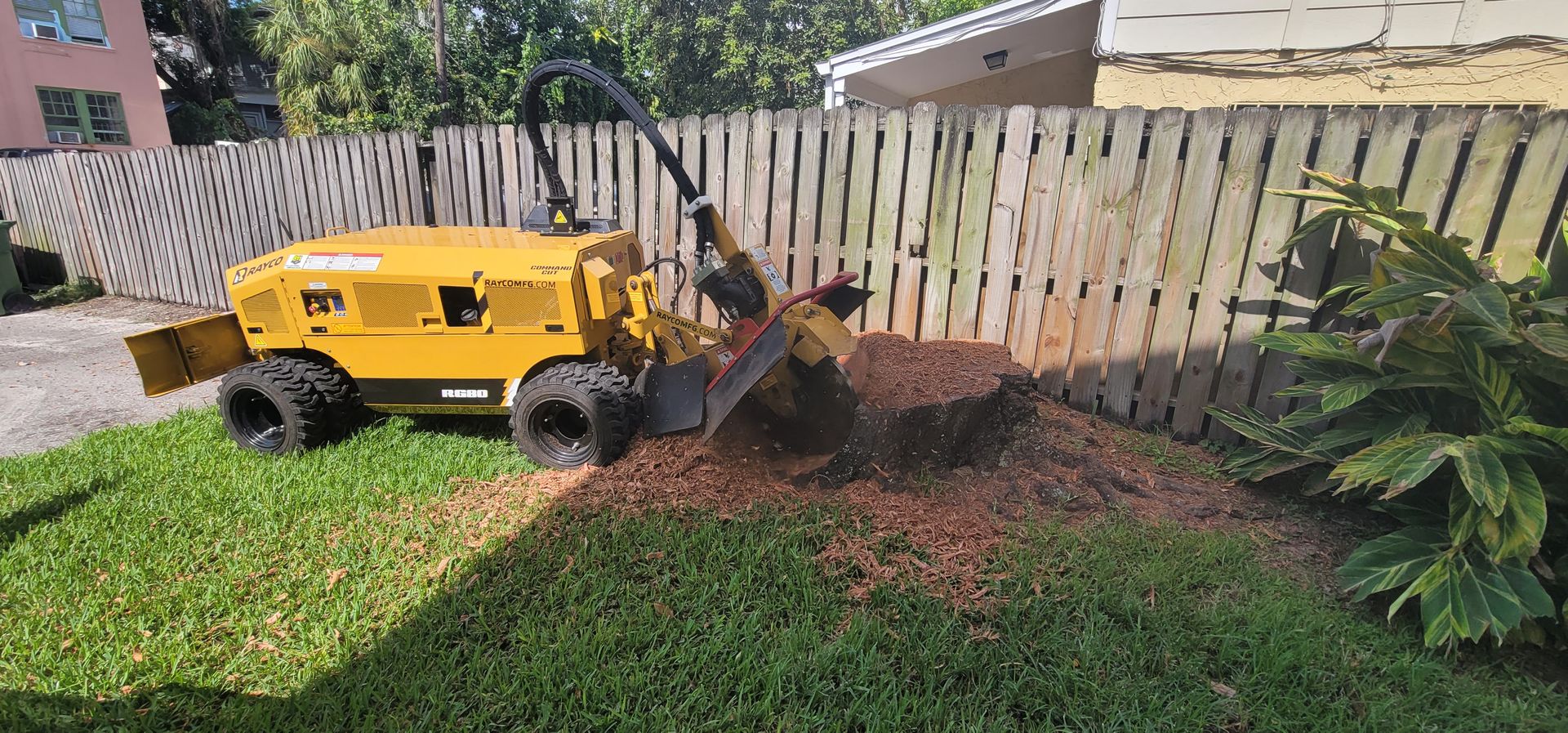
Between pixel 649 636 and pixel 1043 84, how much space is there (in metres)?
8.98

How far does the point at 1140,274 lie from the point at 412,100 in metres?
16.8

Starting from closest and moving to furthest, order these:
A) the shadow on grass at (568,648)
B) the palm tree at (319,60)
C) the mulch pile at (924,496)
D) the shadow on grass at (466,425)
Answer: the shadow on grass at (568,648)
the mulch pile at (924,496)
the shadow on grass at (466,425)
the palm tree at (319,60)

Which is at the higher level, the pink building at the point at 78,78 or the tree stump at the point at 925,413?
the pink building at the point at 78,78

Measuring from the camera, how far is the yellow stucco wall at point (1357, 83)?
4.86m

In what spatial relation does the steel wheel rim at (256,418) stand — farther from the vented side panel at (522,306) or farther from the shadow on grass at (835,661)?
the shadow on grass at (835,661)

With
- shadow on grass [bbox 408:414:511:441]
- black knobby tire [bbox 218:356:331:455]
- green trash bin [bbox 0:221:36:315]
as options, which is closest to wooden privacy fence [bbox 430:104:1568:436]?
shadow on grass [bbox 408:414:511:441]

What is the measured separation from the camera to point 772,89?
70.2ft

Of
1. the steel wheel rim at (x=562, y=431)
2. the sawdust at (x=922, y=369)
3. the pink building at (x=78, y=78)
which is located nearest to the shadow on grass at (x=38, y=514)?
the steel wheel rim at (x=562, y=431)

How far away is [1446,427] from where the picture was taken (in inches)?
113

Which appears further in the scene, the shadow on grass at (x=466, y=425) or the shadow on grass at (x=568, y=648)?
the shadow on grass at (x=466, y=425)

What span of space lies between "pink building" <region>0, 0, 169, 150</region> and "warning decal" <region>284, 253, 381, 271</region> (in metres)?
19.2

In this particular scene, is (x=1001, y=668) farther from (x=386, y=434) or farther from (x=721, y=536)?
(x=386, y=434)

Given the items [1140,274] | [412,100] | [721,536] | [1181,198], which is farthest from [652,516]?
[412,100]

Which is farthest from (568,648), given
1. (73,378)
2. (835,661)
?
(73,378)
